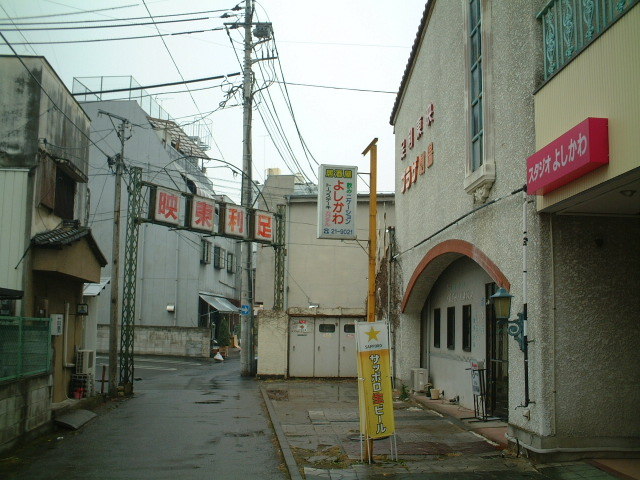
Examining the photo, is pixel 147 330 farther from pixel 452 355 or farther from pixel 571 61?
pixel 571 61

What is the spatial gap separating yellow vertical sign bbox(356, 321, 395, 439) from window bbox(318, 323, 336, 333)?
1432 centimetres

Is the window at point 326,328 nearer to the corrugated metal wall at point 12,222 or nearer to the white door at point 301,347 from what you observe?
the white door at point 301,347

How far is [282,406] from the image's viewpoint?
16.1 m

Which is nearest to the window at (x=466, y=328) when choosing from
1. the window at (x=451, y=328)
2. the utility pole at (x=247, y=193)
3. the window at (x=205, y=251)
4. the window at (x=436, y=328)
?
the window at (x=451, y=328)

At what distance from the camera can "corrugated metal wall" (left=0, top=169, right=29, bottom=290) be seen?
1301 centimetres

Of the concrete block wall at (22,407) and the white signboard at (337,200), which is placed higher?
the white signboard at (337,200)

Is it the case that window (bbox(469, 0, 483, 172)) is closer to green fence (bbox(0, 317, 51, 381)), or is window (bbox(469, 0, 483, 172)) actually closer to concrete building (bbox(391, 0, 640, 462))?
concrete building (bbox(391, 0, 640, 462))

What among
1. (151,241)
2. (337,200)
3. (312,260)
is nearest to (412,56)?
(337,200)

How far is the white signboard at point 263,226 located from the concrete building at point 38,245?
26.1ft

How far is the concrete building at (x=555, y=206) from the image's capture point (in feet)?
23.3

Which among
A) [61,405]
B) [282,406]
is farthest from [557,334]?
[61,405]

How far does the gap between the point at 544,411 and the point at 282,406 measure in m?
8.81

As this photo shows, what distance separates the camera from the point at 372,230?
10117 mm

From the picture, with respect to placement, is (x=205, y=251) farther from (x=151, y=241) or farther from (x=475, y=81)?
(x=475, y=81)
